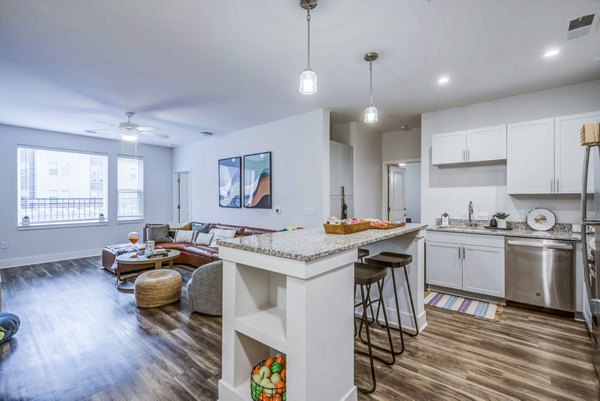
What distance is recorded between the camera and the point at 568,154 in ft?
10.9

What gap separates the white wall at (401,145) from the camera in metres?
5.60

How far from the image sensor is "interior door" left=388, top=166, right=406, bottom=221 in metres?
6.01

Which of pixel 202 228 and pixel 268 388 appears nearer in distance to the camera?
pixel 268 388

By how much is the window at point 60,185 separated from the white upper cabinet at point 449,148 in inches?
280

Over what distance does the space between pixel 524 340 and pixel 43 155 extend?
8555 mm

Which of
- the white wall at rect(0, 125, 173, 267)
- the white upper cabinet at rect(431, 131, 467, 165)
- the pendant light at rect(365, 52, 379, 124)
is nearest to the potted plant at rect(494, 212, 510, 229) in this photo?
the white upper cabinet at rect(431, 131, 467, 165)

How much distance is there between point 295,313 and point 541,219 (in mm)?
3878

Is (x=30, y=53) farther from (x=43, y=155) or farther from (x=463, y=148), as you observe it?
(x=463, y=148)

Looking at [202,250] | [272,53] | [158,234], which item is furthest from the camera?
[158,234]

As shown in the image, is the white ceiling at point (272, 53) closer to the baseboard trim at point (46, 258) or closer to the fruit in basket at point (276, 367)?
the fruit in basket at point (276, 367)

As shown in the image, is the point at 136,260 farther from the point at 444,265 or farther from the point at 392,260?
the point at 444,265

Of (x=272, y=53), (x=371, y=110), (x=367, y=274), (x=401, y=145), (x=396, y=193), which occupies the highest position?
(x=272, y=53)

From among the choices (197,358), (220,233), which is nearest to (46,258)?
(220,233)

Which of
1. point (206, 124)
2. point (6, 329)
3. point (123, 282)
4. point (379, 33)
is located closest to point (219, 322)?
point (6, 329)
